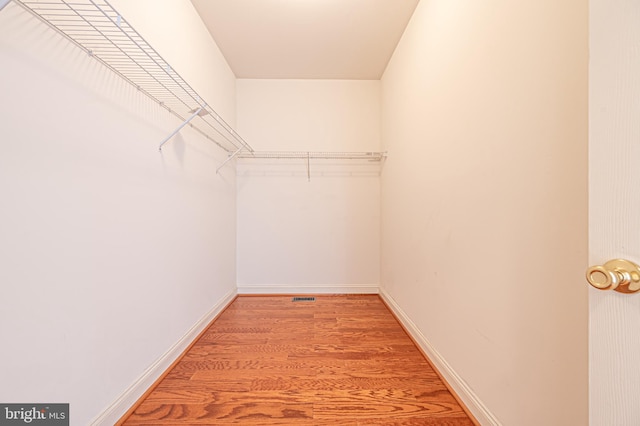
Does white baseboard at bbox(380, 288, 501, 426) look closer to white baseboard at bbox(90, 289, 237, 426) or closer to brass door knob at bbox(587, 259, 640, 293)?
brass door knob at bbox(587, 259, 640, 293)

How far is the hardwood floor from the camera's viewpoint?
1219 mm

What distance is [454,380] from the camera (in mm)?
1333

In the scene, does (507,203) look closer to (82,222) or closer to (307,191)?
(82,222)

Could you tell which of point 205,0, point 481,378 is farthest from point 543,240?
point 205,0

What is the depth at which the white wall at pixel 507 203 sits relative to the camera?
29.6 inches

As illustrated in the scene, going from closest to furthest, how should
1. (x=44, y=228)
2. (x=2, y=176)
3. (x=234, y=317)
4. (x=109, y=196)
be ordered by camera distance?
(x=2, y=176) → (x=44, y=228) → (x=109, y=196) → (x=234, y=317)

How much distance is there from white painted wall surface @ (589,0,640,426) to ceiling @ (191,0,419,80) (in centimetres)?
183

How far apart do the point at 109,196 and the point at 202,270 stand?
1083 millimetres

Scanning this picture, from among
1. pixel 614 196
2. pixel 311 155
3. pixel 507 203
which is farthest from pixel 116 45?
pixel 311 155

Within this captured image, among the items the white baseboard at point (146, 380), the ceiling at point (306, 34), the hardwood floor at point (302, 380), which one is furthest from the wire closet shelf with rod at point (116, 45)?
the hardwood floor at point (302, 380)

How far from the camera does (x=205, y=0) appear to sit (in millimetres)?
1810

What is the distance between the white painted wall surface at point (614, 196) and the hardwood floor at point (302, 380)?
3.16 feet

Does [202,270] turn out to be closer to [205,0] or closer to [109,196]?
[109,196]

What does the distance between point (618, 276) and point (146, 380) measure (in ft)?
6.19
